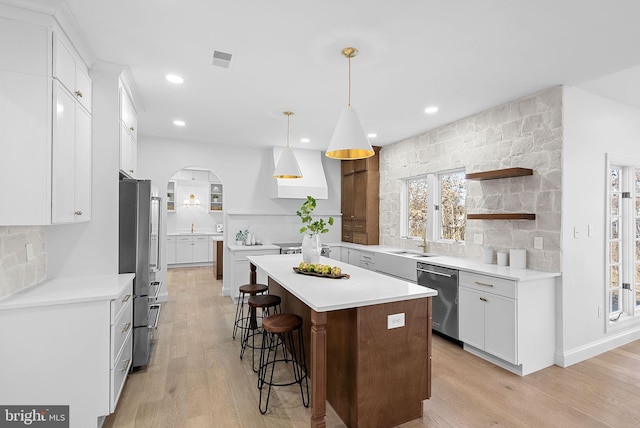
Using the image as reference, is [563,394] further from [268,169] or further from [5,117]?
[268,169]

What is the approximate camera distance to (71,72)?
7.22ft

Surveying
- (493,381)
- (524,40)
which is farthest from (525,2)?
(493,381)

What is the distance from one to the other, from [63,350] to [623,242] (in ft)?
17.6

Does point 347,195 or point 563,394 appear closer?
point 563,394

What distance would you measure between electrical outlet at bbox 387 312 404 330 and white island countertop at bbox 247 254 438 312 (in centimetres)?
12

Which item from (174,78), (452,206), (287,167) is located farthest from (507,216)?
(174,78)

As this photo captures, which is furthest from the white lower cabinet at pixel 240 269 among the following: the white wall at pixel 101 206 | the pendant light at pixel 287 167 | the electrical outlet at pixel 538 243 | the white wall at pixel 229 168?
the electrical outlet at pixel 538 243

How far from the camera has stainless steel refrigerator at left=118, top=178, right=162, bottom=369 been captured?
9.16 feet

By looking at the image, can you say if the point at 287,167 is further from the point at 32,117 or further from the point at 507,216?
the point at 507,216

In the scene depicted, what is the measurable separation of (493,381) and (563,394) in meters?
0.49

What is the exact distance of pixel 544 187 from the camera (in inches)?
123

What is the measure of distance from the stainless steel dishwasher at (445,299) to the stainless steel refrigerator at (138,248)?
3.00 meters

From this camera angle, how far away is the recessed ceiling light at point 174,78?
290 centimetres

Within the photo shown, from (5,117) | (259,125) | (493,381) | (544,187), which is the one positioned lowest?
(493,381)
